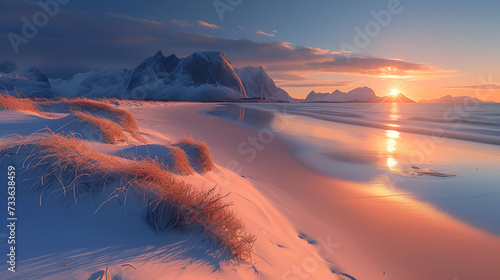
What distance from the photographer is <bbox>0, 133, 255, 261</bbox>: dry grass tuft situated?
260 centimetres

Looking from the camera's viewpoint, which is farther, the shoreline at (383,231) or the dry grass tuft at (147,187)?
the shoreline at (383,231)

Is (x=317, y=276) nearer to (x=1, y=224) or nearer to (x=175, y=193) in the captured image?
(x=175, y=193)

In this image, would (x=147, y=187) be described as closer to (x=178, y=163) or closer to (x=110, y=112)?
(x=178, y=163)

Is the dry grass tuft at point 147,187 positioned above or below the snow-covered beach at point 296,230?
above

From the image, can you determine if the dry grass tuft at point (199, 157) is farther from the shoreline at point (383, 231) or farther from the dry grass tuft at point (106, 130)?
the dry grass tuft at point (106, 130)

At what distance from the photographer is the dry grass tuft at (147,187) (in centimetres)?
260

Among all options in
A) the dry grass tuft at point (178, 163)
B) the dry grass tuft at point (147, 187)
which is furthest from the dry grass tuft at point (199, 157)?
the dry grass tuft at point (147, 187)

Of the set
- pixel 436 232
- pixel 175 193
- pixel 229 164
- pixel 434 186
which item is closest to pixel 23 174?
pixel 175 193

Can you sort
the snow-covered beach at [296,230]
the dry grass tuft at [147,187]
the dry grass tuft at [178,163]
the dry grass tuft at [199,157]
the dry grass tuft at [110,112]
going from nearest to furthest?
the snow-covered beach at [296,230] < the dry grass tuft at [147,187] < the dry grass tuft at [178,163] < the dry grass tuft at [199,157] < the dry grass tuft at [110,112]

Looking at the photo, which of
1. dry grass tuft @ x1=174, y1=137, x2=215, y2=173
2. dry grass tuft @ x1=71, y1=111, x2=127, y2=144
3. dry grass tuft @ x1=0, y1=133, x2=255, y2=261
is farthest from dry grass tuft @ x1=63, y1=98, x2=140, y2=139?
dry grass tuft @ x1=0, y1=133, x2=255, y2=261

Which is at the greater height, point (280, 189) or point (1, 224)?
point (1, 224)

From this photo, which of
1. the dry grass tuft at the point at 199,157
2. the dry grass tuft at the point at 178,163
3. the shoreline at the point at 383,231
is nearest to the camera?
the shoreline at the point at 383,231

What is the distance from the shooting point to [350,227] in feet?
14.5

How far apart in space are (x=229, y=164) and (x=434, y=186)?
5494 mm
